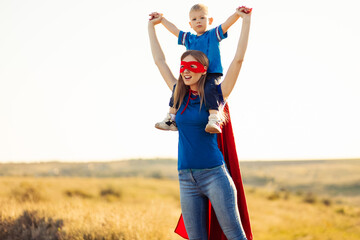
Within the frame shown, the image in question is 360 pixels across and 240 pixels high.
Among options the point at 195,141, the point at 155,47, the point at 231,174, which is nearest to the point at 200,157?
the point at 195,141

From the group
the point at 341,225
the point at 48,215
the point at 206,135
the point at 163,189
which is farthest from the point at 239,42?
the point at 163,189

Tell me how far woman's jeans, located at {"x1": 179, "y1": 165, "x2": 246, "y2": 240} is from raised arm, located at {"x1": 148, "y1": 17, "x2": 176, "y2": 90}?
1.06m

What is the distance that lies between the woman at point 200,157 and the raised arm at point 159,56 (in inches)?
12.3

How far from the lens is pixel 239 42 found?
144 inches

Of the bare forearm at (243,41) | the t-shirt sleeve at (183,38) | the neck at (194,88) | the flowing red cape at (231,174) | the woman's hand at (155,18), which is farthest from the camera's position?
the woman's hand at (155,18)

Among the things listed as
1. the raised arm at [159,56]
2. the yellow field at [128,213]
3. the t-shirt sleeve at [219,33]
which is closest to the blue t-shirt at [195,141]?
the raised arm at [159,56]

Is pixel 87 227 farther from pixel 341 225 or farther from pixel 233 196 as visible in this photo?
pixel 341 225

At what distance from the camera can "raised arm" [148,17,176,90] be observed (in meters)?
4.09

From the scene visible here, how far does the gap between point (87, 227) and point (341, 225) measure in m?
8.85

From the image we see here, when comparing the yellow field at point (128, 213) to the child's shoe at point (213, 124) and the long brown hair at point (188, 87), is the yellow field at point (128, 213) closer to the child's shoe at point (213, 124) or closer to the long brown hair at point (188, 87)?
the long brown hair at point (188, 87)

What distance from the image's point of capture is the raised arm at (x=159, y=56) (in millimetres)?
4086

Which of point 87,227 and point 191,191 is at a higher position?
point 191,191

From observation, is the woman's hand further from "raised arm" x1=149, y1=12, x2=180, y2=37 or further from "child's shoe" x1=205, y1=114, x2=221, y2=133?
"child's shoe" x1=205, y1=114, x2=221, y2=133

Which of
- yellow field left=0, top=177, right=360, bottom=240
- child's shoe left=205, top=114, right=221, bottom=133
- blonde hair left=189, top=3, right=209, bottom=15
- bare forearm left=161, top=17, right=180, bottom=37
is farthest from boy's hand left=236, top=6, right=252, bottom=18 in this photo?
yellow field left=0, top=177, right=360, bottom=240
